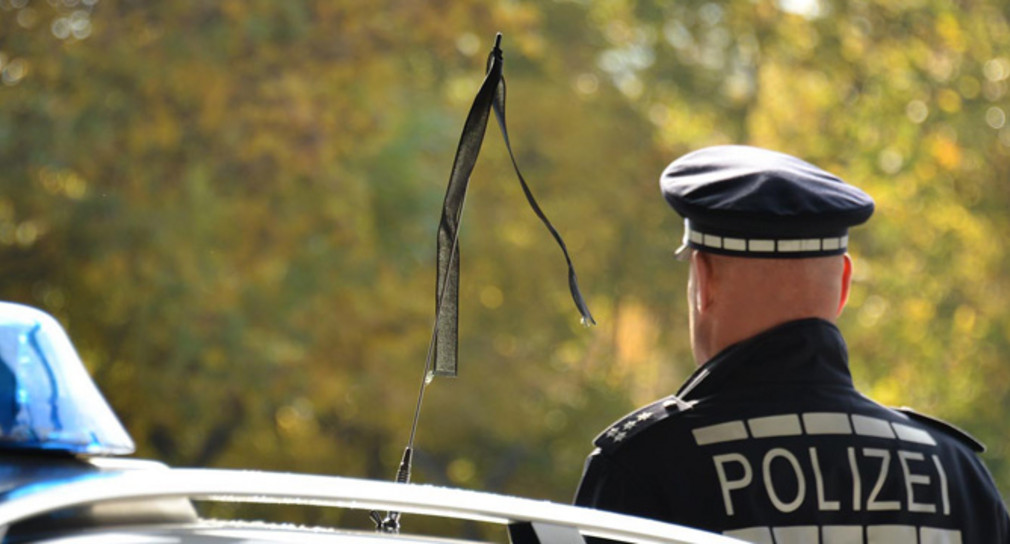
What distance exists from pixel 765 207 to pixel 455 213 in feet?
2.02

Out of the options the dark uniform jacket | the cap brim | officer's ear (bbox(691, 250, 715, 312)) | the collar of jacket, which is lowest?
the dark uniform jacket

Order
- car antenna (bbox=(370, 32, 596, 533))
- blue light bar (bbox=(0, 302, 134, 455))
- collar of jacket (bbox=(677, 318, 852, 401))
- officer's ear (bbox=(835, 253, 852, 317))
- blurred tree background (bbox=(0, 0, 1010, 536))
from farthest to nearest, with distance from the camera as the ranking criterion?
blurred tree background (bbox=(0, 0, 1010, 536)) → officer's ear (bbox=(835, 253, 852, 317)) → collar of jacket (bbox=(677, 318, 852, 401)) → car antenna (bbox=(370, 32, 596, 533)) → blue light bar (bbox=(0, 302, 134, 455))

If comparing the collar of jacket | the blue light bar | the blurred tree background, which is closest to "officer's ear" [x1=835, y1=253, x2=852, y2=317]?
the collar of jacket

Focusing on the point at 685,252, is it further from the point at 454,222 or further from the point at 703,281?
the point at 454,222

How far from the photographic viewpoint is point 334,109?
12.8m

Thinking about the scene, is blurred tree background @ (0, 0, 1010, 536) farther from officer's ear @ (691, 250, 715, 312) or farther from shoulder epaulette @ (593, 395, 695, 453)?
shoulder epaulette @ (593, 395, 695, 453)

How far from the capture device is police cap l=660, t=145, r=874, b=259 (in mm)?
2555

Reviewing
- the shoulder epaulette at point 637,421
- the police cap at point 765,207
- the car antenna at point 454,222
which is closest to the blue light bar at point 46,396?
the car antenna at point 454,222

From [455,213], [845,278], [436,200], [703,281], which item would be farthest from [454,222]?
[436,200]

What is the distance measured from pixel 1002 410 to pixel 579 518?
15.9 meters

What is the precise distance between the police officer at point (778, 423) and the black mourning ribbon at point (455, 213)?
29 cm

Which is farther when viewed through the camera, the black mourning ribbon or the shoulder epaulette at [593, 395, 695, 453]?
the shoulder epaulette at [593, 395, 695, 453]

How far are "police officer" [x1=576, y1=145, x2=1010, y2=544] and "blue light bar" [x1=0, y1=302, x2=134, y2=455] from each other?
38.9 inches

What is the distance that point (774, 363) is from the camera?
2.48 metres
